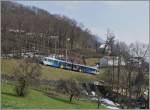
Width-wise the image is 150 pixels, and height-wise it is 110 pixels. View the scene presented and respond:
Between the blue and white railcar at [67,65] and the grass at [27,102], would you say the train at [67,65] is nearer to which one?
the blue and white railcar at [67,65]

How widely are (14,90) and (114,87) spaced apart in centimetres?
1229

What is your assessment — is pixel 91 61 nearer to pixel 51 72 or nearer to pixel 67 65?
pixel 67 65

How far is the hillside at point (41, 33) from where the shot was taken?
3088cm

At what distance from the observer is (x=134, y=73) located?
70.8 feet

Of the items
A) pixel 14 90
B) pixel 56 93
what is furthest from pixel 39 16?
pixel 14 90

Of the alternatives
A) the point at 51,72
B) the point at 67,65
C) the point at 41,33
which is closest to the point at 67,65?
the point at 67,65

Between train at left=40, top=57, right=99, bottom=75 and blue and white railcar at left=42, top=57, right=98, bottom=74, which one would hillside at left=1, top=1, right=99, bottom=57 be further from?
blue and white railcar at left=42, top=57, right=98, bottom=74

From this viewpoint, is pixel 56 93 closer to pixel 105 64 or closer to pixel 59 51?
pixel 105 64

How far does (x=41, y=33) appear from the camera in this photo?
125 ft

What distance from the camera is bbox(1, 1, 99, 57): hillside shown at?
1216 inches

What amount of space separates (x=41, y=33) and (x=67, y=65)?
4648 millimetres

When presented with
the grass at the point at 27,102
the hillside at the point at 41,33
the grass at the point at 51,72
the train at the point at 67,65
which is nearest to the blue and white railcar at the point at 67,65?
the train at the point at 67,65

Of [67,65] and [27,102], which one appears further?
[67,65]

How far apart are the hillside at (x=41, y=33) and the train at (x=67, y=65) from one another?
1.77 m
